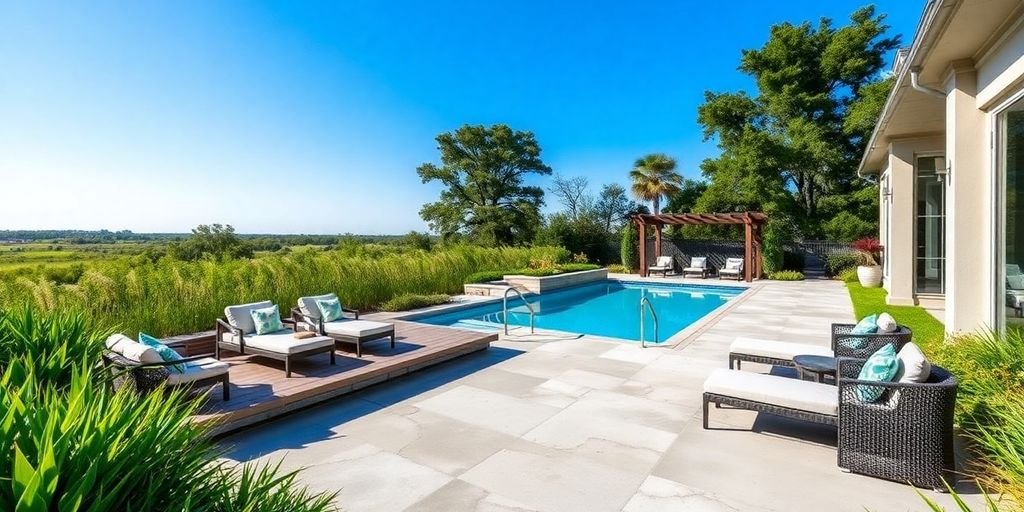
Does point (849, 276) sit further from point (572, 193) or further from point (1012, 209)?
point (572, 193)

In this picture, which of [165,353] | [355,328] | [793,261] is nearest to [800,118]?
[793,261]

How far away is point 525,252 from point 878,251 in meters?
11.1

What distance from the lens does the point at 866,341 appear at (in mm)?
5176

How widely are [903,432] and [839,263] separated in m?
17.5

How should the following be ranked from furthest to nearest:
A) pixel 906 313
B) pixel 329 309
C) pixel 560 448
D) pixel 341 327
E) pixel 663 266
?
pixel 663 266
pixel 906 313
pixel 329 309
pixel 341 327
pixel 560 448

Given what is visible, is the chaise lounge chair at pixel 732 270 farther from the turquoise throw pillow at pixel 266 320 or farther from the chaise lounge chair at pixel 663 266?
the turquoise throw pillow at pixel 266 320

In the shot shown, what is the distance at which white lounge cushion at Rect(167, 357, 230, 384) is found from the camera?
443 centimetres

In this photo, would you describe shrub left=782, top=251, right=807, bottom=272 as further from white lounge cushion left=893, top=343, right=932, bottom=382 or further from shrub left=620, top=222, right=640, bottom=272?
white lounge cushion left=893, top=343, right=932, bottom=382

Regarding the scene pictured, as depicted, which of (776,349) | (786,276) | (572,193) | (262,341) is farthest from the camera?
(572,193)

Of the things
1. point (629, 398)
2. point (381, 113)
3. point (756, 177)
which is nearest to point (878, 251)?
point (756, 177)

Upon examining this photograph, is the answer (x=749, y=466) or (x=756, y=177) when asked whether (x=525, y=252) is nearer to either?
(x=756, y=177)

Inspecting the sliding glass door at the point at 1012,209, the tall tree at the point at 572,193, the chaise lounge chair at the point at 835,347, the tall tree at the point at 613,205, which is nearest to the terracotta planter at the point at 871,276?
the sliding glass door at the point at 1012,209

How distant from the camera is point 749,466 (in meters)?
3.72

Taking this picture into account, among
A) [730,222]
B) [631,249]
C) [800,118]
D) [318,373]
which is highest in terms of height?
[800,118]
